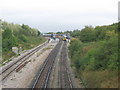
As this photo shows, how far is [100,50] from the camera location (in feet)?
68.3

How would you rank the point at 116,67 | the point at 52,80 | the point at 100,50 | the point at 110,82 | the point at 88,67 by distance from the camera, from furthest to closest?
the point at 52,80 → the point at 88,67 → the point at 100,50 → the point at 116,67 → the point at 110,82

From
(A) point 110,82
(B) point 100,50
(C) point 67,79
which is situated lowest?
(C) point 67,79

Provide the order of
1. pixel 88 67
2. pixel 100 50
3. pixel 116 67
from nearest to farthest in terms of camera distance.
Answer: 1. pixel 116 67
2. pixel 100 50
3. pixel 88 67

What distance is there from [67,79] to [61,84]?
7.74 ft

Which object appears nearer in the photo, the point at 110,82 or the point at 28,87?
the point at 110,82

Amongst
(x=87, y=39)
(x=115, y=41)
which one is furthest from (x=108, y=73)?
(x=87, y=39)

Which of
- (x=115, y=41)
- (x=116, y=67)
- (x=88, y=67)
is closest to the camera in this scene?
(x=116, y=67)

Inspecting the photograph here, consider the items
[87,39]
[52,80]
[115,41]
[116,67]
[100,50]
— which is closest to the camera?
[116,67]

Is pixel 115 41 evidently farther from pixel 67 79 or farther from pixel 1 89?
pixel 1 89

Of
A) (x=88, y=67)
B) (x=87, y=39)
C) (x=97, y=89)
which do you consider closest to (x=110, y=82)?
(x=97, y=89)

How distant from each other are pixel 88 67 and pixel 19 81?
796 centimetres

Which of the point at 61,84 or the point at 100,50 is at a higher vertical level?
the point at 100,50

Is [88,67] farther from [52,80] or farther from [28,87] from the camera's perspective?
[28,87]

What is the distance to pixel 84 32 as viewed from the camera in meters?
49.5
